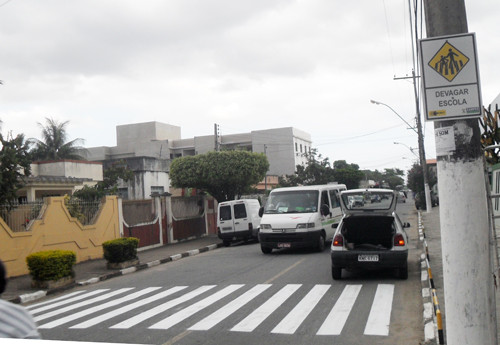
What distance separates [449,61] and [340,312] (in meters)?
5.39

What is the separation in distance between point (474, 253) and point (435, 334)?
3.24 meters

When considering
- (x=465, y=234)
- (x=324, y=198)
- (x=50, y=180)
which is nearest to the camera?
(x=465, y=234)

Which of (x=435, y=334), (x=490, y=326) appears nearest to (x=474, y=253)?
(x=490, y=326)

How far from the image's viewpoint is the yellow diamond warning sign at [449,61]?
4332 millimetres

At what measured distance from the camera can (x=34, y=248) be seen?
55.2ft

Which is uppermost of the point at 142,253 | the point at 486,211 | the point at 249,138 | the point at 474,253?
the point at 249,138

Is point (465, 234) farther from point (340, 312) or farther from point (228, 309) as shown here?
point (228, 309)

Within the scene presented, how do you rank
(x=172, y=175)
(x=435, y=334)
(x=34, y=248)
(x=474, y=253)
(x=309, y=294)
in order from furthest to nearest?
1. (x=172, y=175)
2. (x=34, y=248)
3. (x=309, y=294)
4. (x=435, y=334)
5. (x=474, y=253)

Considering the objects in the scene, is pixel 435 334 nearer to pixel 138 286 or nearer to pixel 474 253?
pixel 474 253

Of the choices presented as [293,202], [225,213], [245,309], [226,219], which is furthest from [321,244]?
[245,309]

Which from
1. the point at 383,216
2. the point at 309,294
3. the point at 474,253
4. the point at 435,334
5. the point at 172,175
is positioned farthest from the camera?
the point at 172,175

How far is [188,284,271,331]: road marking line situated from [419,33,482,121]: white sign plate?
201 inches

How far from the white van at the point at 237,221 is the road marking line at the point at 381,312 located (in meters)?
13.4

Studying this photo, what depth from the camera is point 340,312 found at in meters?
8.62
